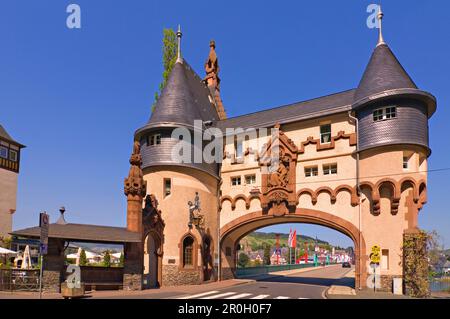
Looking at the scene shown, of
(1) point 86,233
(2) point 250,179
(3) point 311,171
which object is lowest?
(1) point 86,233

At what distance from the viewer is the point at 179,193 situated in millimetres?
30312

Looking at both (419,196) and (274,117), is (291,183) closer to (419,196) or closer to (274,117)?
(274,117)

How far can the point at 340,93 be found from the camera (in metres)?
31.4

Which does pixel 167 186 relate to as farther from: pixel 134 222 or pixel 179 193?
pixel 134 222

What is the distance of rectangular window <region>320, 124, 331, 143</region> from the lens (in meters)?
30.2

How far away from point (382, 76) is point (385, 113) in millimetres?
3159

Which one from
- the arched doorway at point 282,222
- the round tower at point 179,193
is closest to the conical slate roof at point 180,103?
the round tower at point 179,193

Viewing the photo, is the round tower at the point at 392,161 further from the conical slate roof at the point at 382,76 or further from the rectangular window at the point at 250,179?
the rectangular window at the point at 250,179

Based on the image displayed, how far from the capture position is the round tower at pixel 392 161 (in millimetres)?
25078

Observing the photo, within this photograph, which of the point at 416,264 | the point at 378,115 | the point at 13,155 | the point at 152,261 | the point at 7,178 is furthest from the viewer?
the point at 13,155

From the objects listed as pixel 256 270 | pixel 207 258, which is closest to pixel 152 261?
pixel 207 258
